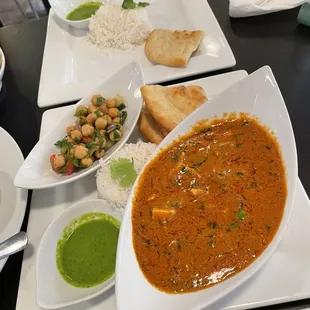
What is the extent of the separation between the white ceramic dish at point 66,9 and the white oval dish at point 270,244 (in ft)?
5.19

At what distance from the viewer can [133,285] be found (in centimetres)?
121

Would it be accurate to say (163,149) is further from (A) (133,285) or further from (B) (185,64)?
(B) (185,64)

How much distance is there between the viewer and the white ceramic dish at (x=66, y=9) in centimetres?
279

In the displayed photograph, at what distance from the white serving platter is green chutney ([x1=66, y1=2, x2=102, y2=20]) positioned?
167 centimetres

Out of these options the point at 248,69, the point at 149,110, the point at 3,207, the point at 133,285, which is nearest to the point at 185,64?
the point at 248,69

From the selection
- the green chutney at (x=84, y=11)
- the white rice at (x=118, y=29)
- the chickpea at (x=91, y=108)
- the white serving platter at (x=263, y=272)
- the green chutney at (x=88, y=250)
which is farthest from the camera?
the green chutney at (x=84, y=11)

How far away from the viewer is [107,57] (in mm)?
2668

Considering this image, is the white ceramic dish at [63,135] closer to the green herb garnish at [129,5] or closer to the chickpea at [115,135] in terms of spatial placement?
the chickpea at [115,135]

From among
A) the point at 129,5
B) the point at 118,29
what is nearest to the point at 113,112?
the point at 118,29

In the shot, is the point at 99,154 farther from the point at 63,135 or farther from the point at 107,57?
the point at 107,57

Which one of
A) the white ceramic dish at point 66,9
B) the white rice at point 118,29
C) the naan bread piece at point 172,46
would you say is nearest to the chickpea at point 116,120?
the naan bread piece at point 172,46

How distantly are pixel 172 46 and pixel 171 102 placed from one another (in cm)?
63

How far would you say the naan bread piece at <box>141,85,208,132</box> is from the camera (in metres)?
1.84

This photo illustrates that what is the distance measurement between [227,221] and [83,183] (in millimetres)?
833
